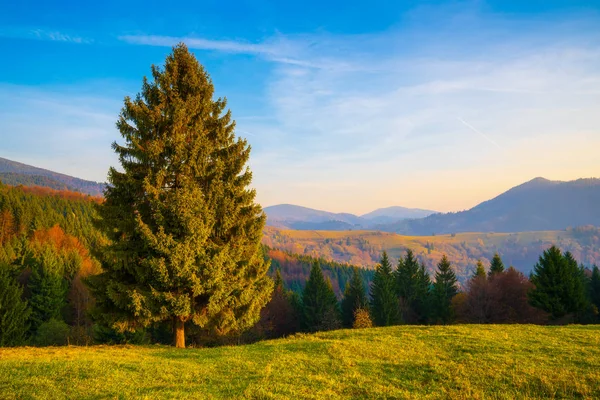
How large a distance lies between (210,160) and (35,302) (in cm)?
5123

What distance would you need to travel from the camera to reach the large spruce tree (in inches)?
669

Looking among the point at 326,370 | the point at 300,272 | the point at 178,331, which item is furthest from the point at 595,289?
the point at 300,272

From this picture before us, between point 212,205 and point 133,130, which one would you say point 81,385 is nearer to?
point 212,205

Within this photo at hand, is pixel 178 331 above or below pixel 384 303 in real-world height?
above

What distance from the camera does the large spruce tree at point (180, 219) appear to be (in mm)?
16984

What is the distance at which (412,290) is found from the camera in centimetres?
6619

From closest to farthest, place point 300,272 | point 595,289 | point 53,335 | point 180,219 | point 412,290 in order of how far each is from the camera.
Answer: point 180,219 < point 53,335 < point 595,289 < point 412,290 < point 300,272

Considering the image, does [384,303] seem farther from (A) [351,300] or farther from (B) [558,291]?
(B) [558,291]

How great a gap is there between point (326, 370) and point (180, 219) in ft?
33.2

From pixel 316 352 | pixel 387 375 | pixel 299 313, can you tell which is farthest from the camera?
pixel 299 313

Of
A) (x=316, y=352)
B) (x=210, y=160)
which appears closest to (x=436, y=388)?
(x=316, y=352)

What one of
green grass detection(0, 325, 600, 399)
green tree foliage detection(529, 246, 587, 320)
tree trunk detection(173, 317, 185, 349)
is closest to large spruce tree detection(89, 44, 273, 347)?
tree trunk detection(173, 317, 185, 349)

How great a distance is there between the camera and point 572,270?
44.1 meters

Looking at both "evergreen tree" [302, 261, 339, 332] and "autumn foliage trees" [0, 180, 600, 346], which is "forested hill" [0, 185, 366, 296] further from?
"evergreen tree" [302, 261, 339, 332]
